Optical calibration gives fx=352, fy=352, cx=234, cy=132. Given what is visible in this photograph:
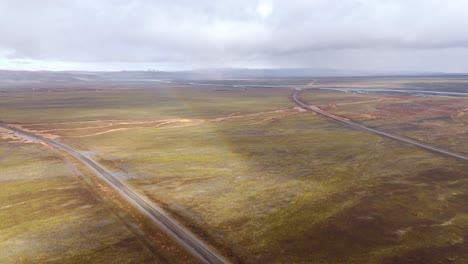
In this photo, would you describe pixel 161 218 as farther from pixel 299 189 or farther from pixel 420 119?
pixel 420 119

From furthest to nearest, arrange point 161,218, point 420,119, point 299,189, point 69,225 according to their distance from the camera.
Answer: point 420,119 < point 299,189 < point 161,218 < point 69,225

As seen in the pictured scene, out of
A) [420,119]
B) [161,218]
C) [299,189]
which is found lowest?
[161,218]

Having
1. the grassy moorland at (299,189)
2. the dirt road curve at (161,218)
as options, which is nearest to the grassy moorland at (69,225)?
the dirt road curve at (161,218)

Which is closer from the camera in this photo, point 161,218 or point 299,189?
point 161,218

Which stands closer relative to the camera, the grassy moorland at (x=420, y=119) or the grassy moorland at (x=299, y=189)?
the grassy moorland at (x=299, y=189)

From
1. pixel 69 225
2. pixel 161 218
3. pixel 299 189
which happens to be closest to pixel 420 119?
pixel 299 189

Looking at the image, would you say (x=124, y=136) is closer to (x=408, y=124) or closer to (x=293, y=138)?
(x=293, y=138)

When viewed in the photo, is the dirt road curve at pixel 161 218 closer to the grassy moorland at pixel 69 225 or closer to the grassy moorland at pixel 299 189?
the grassy moorland at pixel 69 225

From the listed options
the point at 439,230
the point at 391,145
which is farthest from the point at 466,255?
the point at 391,145

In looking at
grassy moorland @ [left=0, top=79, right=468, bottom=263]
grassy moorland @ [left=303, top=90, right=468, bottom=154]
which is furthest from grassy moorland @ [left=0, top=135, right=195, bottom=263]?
grassy moorland @ [left=303, top=90, right=468, bottom=154]
